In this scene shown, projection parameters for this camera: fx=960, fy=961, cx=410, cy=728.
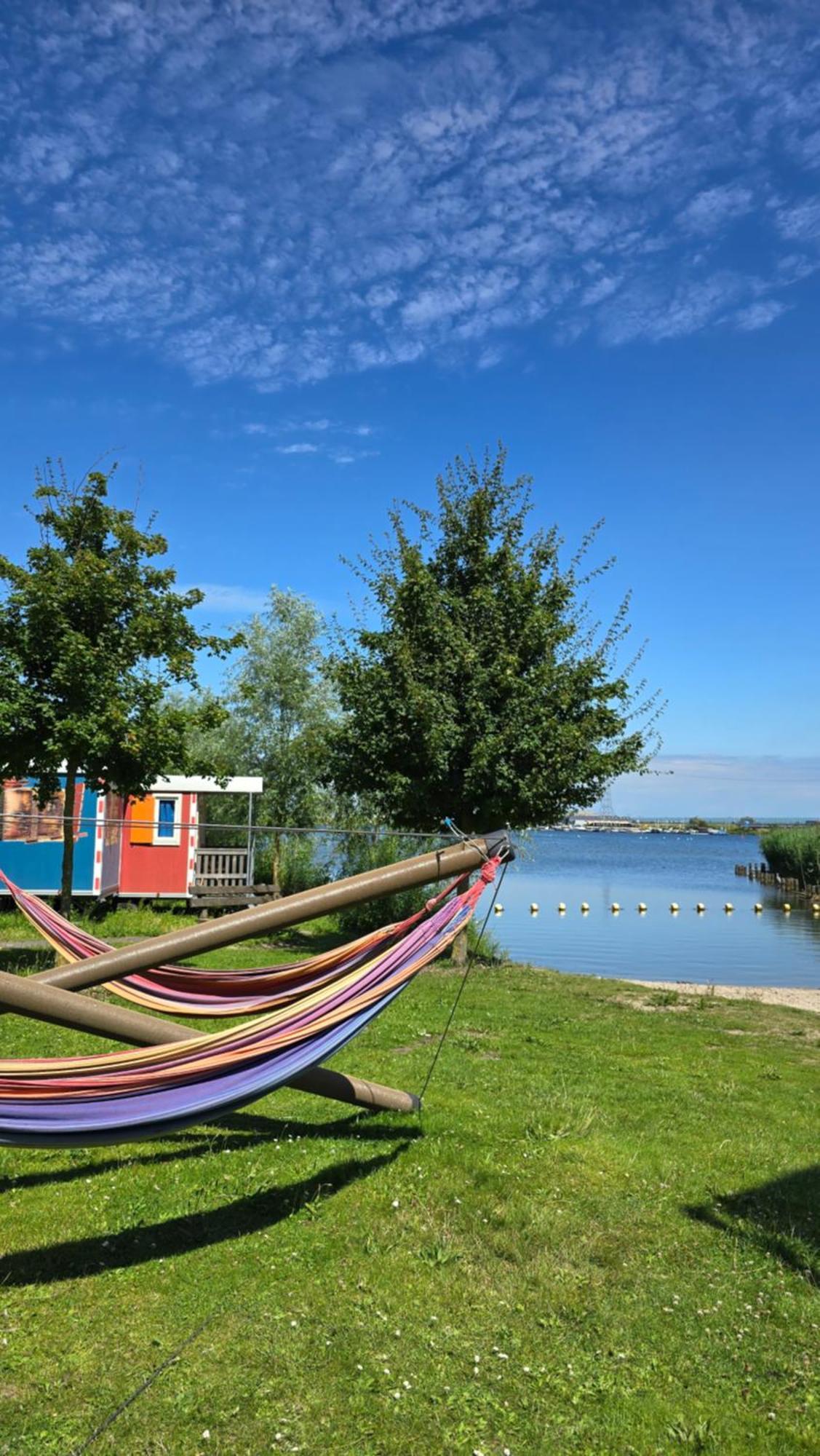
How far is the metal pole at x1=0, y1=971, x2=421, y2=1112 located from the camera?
15.1ft

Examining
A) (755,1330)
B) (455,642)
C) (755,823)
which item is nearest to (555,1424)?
(755,1330)

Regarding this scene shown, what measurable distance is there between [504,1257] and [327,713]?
30.3m

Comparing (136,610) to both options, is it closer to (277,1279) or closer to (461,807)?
(461,807)

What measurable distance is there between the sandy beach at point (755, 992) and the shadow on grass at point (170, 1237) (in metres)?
11.3

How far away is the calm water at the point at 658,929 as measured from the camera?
21.9 meters

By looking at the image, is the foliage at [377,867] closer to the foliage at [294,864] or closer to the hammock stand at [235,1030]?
the foliage at [294,864]

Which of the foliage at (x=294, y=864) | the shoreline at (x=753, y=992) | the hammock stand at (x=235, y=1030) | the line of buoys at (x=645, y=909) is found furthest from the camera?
the line of buoys at (x=645, y=909)

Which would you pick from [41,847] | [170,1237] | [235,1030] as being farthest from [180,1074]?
[41,847]

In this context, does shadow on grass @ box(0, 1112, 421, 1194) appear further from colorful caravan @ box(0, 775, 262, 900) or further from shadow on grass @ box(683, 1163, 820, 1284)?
colorful caravan @ box(0, 775, 262, 900)

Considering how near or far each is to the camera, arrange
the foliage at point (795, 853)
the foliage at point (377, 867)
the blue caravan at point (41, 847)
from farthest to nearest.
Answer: the foliage at point (795, 853), the foliage at point (377, 867), the blue caravan at point (41, 847)

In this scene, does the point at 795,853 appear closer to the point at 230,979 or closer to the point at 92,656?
the point at 92,656

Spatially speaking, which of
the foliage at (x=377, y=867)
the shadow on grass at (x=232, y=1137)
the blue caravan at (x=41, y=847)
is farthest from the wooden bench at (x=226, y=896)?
the shadow on grass at (x=232, y=1137)

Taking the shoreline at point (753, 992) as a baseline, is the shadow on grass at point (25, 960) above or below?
above

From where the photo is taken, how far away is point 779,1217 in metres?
5.37
